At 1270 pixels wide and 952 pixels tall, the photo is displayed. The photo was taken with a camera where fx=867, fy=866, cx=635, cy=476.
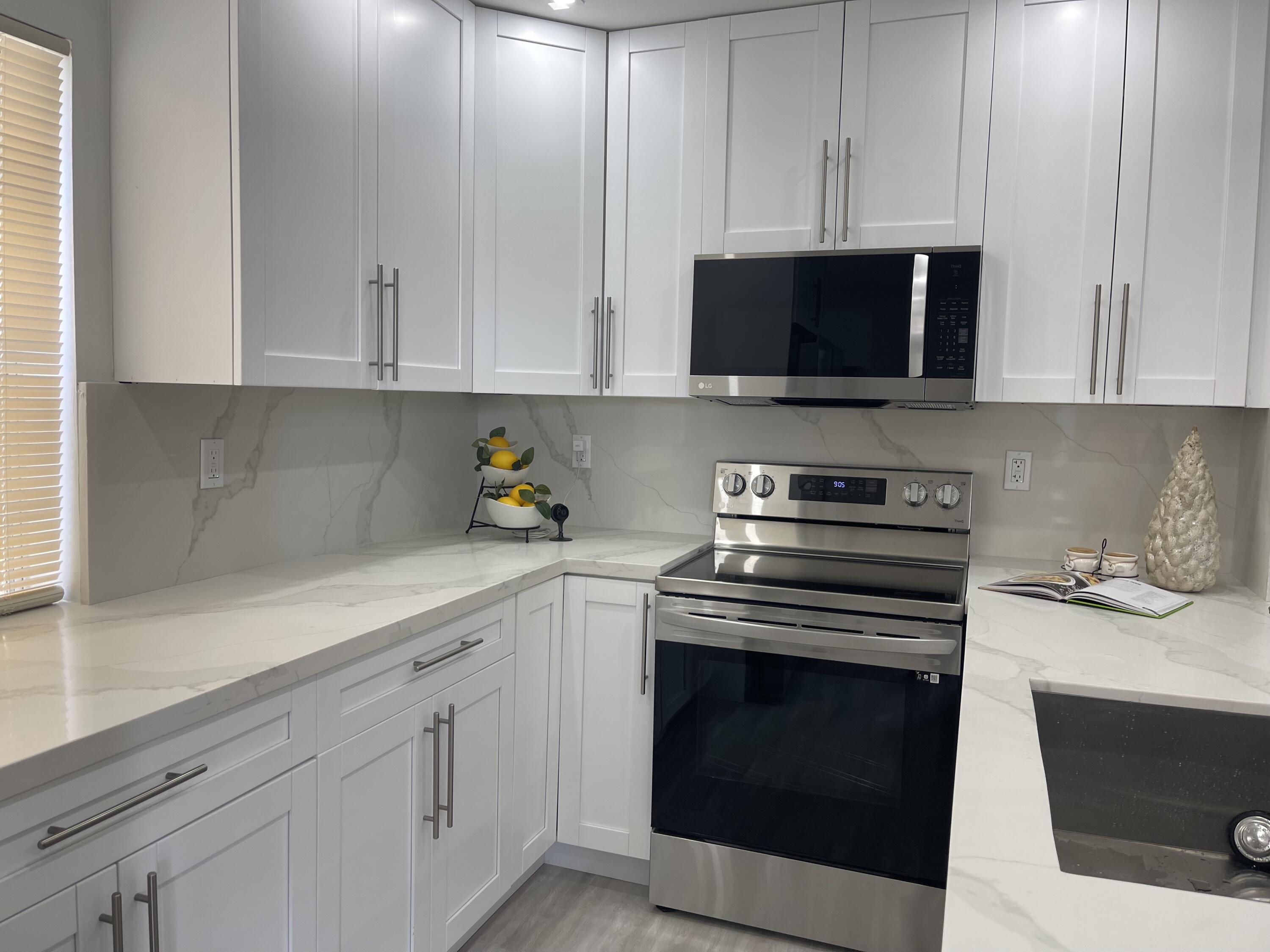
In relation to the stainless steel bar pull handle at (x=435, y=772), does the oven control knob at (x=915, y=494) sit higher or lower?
higher

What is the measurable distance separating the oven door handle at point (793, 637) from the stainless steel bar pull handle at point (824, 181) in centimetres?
102

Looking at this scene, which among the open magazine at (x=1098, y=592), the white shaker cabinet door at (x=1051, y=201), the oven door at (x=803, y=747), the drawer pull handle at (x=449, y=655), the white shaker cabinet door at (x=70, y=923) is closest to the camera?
the white shaker cabinet door at (x=70, y=923)

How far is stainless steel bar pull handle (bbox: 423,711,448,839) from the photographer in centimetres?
177

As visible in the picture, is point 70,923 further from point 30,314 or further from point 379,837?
point 30,314

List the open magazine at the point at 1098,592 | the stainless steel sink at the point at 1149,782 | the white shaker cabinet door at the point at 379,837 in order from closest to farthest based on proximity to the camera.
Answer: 1. the stainless steel sink at the point at 1149,782
2. the white shaker cabinet door at the point at 379,837
3. the open magazine at the point at 1098,592

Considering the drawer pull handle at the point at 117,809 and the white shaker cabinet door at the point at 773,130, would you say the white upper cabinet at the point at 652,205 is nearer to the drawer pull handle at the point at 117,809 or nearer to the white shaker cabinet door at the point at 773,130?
the white shaker cabinet door at the point at 773,130

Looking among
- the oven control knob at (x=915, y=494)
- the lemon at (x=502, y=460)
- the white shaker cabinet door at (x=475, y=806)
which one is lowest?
the white shaker cabinet door at (x=475, y=806)

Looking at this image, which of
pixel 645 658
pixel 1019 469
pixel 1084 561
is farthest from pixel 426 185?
pixel 1084 561

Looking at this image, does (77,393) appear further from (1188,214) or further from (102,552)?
(1188,214)

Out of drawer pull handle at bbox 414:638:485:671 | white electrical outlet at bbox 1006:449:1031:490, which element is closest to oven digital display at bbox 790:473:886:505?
white electrical outlet at bbox 1006:449:1031:490

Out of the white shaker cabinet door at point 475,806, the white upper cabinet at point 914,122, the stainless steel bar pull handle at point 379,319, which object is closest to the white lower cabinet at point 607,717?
the white shaker cabinet door at point 475,806

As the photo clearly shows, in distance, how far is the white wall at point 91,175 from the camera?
5.29ft

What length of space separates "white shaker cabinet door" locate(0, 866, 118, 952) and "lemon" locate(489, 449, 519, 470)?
1.61m

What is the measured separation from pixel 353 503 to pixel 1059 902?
80.0 inches
